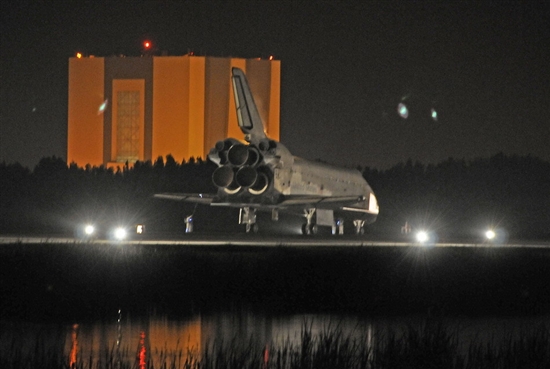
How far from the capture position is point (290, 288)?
24922 millimetres

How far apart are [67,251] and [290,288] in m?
5.77

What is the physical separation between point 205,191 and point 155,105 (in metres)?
12.3

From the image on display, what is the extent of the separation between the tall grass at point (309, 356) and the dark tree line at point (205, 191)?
39.3 m

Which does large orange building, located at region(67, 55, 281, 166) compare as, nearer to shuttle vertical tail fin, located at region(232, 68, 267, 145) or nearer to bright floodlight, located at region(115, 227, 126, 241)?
shuttle vertical tail fin, located at region(232, 68, 267, 145)

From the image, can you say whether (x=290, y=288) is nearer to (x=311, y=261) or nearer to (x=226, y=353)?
(x=311, y=261)

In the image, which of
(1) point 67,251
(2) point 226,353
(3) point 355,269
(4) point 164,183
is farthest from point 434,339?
(4) point 164,183

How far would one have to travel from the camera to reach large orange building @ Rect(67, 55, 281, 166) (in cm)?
8494

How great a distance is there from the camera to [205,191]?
7544 centimetres

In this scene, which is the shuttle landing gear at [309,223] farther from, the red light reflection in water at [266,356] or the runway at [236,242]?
the red light reflection in water at [266,356]

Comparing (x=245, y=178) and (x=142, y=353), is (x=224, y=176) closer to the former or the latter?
(x=245, y=178)

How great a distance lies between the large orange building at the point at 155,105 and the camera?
8494 cm

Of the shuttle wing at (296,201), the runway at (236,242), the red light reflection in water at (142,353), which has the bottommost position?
the red light reflection in water at (142,353)

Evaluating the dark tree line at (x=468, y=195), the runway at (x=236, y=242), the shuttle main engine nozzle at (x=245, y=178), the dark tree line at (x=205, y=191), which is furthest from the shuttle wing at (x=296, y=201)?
the dark tree line at (x=468, y=195)

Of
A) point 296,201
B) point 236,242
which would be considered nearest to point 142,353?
point 236,242
